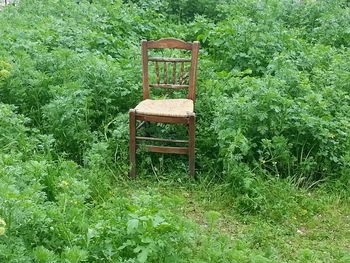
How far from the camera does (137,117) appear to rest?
5.11m

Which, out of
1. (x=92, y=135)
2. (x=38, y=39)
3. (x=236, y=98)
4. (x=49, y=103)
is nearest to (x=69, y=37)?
(x=38, y=39)

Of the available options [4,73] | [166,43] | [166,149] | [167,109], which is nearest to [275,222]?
[166,149]

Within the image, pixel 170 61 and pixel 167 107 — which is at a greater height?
pixel 170 61

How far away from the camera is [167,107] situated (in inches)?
207

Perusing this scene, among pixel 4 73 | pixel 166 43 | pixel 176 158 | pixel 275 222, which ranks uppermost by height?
pixel 166 43

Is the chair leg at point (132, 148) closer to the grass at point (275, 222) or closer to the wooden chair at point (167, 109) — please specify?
the wooden chair at point (167, 109)

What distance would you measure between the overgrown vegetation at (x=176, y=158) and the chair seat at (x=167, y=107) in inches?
11.4

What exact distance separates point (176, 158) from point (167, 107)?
0.54 meters

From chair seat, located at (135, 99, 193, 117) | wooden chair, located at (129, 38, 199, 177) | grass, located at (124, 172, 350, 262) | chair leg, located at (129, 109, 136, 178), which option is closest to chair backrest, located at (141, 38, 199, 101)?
wooden chair, located at (129, 38, 199, 177)

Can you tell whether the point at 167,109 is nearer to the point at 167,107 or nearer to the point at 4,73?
the point at 167,107

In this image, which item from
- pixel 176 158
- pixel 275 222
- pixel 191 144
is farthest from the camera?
pixel 176 158

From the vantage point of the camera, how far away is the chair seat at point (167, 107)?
5.05 metres

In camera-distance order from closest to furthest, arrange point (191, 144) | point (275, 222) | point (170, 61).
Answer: point (275, 222) → point (191, 144) → point (170, 61)

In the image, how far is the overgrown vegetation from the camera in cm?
342
